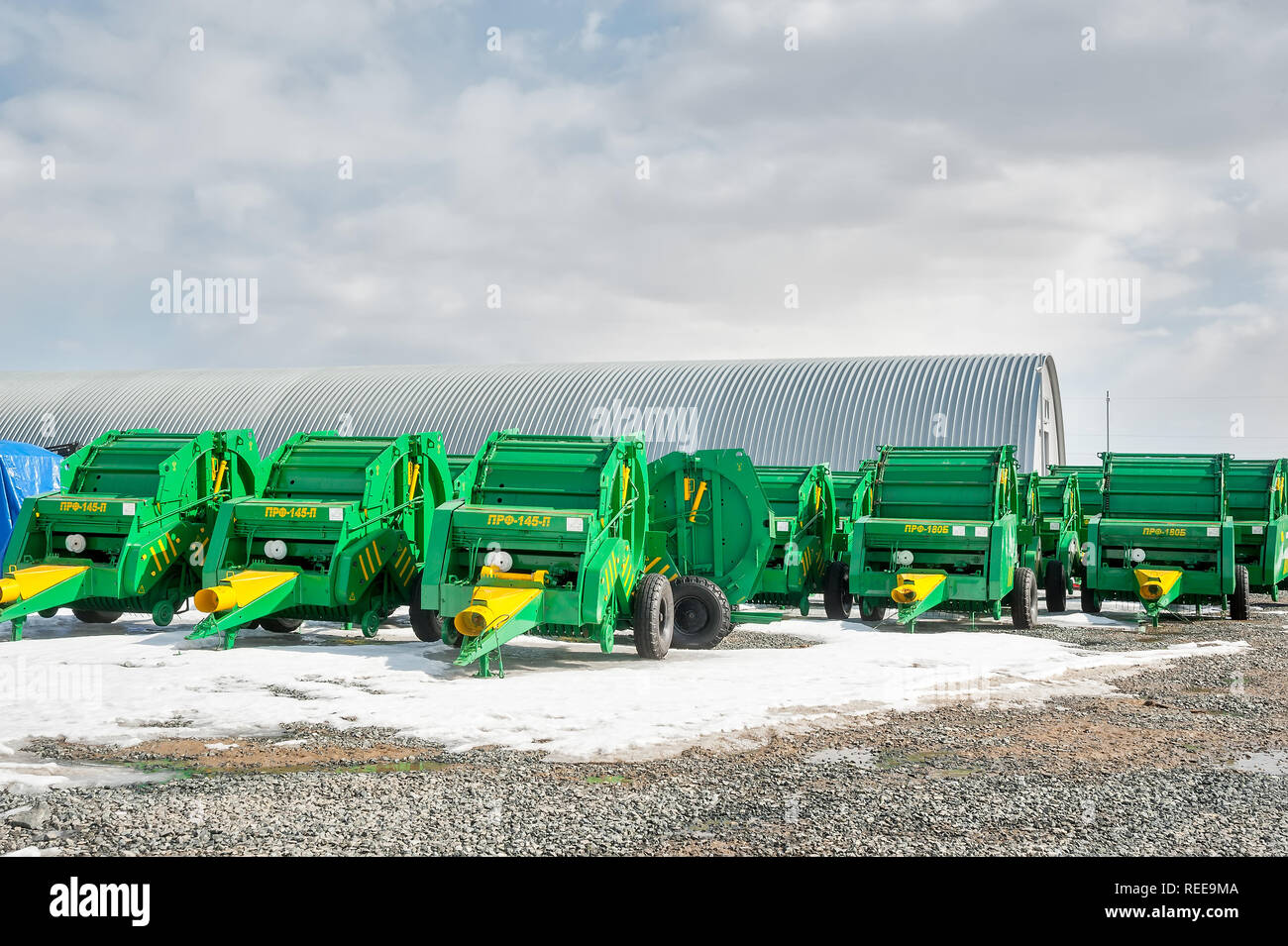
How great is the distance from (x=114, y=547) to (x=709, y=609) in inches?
252

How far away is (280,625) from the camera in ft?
43.3

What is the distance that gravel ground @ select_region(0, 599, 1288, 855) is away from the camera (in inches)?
214

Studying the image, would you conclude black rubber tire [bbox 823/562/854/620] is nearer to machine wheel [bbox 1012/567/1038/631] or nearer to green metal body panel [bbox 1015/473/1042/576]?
machine wheel [bbox 1012/567/1038/631]

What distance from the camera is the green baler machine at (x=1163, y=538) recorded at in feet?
52.8

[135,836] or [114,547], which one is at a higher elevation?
[114,547]

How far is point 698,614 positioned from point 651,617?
4.99 ft

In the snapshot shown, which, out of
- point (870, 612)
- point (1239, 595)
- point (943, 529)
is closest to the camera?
point (943, 529)

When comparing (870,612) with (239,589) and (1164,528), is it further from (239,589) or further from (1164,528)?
(239,589)

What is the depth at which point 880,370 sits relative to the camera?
3647cm

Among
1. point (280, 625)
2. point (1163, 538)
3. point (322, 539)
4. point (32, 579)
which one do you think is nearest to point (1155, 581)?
point (1163, 538)

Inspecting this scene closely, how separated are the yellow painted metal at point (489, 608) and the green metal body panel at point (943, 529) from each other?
17.7ft

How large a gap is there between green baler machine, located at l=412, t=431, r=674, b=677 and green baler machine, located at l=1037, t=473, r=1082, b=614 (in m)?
8.06
